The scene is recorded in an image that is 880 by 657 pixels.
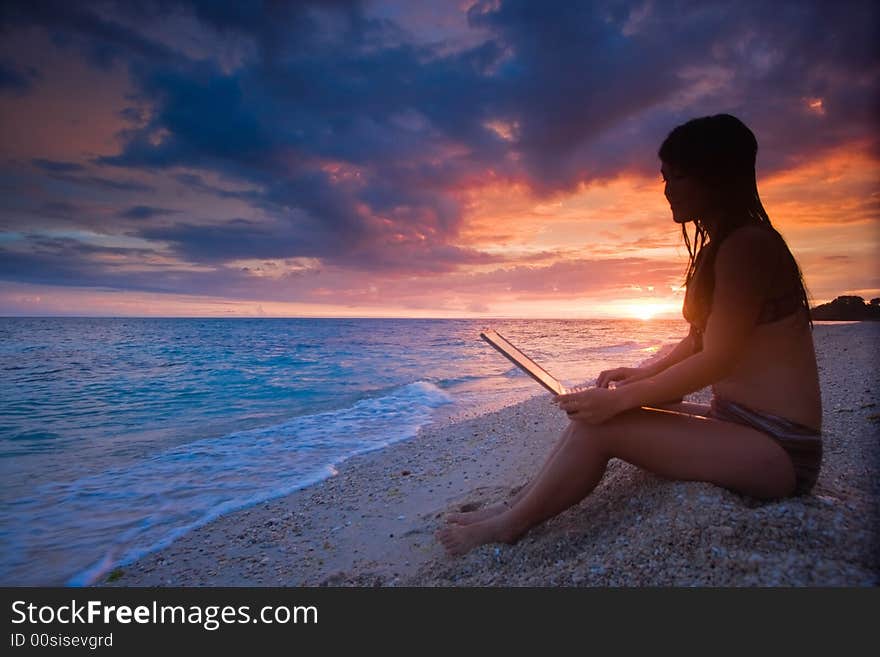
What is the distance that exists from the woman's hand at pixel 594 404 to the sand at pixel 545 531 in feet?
2.18

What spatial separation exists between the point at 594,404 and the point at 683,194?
3.82ft

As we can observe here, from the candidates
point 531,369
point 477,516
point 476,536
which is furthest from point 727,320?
point 477,516

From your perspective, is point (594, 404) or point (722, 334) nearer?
point (722, 334)

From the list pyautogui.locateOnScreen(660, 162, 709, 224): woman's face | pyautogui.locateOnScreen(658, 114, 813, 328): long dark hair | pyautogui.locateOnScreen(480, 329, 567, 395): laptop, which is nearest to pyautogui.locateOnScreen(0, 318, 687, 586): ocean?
pyautogui.locateOnScreen(480, 329, 567, 395): laptop

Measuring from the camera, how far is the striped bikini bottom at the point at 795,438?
84.0 inches

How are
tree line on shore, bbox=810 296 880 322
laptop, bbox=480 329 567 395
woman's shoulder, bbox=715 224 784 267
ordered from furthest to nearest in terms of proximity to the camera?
1. tree line on shore, bbox=810 296 880 322
2. laptop, bbox=480 329 567 395
3. woman's shoulder, bbox=715 224 784 267

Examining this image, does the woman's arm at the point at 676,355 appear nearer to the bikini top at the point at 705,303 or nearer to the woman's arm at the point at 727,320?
the bikini top at the point at 705,303

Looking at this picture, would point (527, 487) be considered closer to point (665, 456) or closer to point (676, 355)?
point (665, 456)

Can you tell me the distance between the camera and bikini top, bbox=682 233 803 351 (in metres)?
2.13

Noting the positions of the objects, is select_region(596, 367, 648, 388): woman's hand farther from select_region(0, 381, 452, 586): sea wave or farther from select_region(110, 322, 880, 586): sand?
select_region(0, 381, 452, 586): sea wave

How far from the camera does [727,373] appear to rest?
7.41ft

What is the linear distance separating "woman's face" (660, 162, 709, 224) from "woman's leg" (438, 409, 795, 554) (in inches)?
41.0

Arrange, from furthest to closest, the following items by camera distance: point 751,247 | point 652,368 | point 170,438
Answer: point 170,438 → point 652,368 → point 751,247
